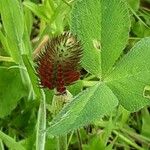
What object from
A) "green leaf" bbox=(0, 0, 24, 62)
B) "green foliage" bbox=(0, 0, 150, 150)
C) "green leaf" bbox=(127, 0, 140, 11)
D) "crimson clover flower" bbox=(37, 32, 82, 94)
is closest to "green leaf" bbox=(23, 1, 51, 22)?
"green foliage" bbox=(0, 0, 150, 150)

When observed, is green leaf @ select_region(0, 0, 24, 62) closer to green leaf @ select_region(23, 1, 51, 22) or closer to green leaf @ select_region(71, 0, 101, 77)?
green leaf @ select_region(23, 1, 51, 22)

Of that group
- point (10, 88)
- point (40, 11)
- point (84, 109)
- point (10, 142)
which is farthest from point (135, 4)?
point (84, 109)

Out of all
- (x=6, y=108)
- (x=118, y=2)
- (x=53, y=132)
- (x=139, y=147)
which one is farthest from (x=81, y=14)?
(x=139, y=147)

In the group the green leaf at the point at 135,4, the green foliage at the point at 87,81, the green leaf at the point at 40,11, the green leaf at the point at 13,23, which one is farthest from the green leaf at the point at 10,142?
the green leaf at the point at 135,4

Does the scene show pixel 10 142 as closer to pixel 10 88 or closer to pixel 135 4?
pixel 10 88

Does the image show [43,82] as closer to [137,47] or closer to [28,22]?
[137,47]

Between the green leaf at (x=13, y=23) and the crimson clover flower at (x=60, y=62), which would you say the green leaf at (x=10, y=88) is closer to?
the green leaf at (x=13, y=23)
